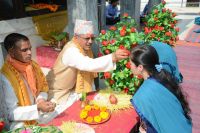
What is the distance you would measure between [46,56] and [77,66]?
1704 millimetres

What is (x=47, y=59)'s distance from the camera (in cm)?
448

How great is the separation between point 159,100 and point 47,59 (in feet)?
9.52

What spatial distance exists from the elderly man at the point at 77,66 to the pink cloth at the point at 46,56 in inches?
45.9

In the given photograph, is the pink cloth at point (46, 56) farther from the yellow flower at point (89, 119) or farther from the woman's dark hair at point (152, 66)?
the woman's dark hair at point (152, 66)

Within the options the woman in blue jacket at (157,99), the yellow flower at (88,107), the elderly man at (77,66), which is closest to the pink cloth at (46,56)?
→ the elderly man at (77,66)

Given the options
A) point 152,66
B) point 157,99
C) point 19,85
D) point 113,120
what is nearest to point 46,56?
point 19,85

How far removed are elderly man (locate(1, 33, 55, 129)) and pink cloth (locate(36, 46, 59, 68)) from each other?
5.49 feet

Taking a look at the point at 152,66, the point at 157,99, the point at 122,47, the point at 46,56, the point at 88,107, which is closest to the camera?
the point at 157,99

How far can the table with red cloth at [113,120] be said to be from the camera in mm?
2273

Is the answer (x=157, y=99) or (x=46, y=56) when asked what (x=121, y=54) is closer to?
(x=157, y=99)

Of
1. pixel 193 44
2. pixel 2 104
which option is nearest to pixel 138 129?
pixel 2 104

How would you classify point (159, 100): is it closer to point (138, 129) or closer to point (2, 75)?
point (138, 129)

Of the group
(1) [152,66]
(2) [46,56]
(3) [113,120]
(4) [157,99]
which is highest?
(1) [152,66]

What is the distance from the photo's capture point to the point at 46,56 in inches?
176
